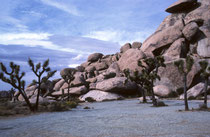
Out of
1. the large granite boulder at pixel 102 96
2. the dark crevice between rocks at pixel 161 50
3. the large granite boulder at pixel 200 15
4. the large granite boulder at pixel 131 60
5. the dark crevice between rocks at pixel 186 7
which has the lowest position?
the large granite boulder at pixel 102 96

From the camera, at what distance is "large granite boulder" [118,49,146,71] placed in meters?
46.0

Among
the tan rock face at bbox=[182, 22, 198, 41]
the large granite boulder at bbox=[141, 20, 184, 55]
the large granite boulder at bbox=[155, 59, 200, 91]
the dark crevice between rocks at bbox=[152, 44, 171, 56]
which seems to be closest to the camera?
the large granite boulder at bbox=[155, 59, 200, 91]

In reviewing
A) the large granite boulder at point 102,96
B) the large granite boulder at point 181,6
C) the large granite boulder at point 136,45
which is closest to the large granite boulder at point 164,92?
the large granite boulder at point 102,96

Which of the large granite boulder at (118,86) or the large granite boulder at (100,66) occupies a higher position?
the large granite boulder at (100,66)

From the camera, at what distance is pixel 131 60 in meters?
47.7

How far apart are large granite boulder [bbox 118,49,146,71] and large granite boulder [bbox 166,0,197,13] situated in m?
19.3

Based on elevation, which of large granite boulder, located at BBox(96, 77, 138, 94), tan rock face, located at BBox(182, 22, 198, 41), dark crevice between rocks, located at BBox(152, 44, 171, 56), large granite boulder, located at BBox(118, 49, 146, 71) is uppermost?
tan rock face, located at BBox(182, 22, 198, 41)

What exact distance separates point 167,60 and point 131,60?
915 cm

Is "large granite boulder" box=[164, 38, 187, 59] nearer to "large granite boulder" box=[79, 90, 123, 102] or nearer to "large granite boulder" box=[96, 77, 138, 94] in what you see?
"large granite boulder" box=[96, 77, 138, 94]

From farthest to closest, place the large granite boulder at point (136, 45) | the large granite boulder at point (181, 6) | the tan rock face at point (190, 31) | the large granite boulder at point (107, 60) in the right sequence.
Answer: the large granite boulder at point (136, 45)
the large granite boulder at point (107, 60)
the large granite boulder at point (181, 6)
the tan rock face at point (190, 31)

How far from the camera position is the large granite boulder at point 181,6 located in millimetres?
54119

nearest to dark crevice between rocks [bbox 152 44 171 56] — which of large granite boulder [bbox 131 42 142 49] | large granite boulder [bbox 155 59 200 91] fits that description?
large granite boulder [bbox 155 59 200 91]

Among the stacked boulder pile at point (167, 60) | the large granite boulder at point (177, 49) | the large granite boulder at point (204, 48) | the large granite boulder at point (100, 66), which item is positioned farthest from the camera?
the large granite boulder at point (100, 66)

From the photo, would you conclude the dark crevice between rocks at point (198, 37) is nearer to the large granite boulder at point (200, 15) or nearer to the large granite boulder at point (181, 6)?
the large granite boulder at point (200, 15)
